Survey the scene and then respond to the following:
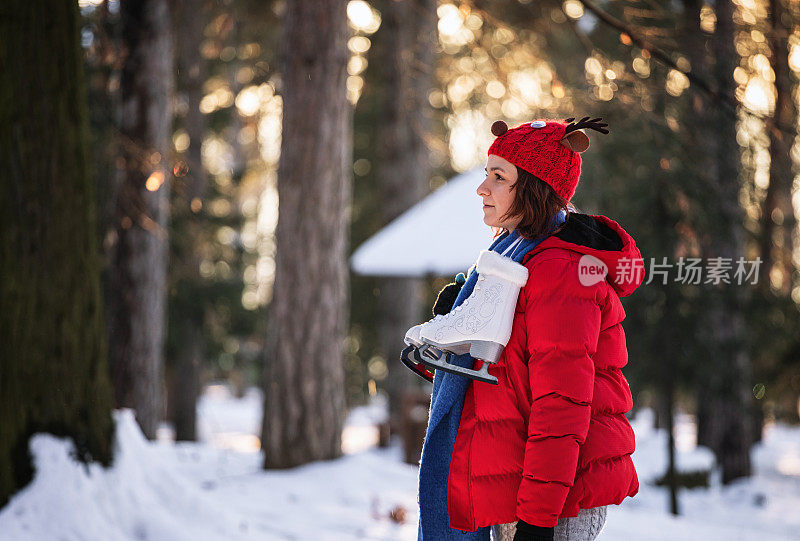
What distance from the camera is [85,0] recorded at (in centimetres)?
652

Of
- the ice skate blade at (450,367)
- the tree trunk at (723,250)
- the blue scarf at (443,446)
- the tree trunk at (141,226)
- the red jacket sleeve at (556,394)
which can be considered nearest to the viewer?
the red jacket sleeve at (556,394)

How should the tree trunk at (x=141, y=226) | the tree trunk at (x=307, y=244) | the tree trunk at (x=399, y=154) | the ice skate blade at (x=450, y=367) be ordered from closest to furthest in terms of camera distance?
the ice skate blade at (x=450, y=367), the tree trunk at (x=307, y=244), the tree trunk at (x=141, y=226), the tree trunk at (x=399, y=154)

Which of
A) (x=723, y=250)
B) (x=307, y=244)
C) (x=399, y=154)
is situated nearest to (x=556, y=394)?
(x=307, y=244)

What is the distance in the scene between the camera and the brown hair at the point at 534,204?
7.45 feet

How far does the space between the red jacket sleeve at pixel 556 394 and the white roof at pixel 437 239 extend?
571cm

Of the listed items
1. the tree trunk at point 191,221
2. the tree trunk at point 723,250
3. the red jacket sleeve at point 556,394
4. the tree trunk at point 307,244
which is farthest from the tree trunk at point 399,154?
the red jacket sleeve at point 556,394

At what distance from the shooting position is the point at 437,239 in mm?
8344

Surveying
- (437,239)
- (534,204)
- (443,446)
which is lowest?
(443,446)

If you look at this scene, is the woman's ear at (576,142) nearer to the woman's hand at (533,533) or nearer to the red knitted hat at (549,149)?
the red knitted hat at (549,149)

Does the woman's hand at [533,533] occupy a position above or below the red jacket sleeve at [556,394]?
below

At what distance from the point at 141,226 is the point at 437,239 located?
307cm

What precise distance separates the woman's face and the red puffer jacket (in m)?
0.18

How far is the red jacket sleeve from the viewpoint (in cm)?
202

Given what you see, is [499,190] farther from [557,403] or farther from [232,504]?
[232,504]
